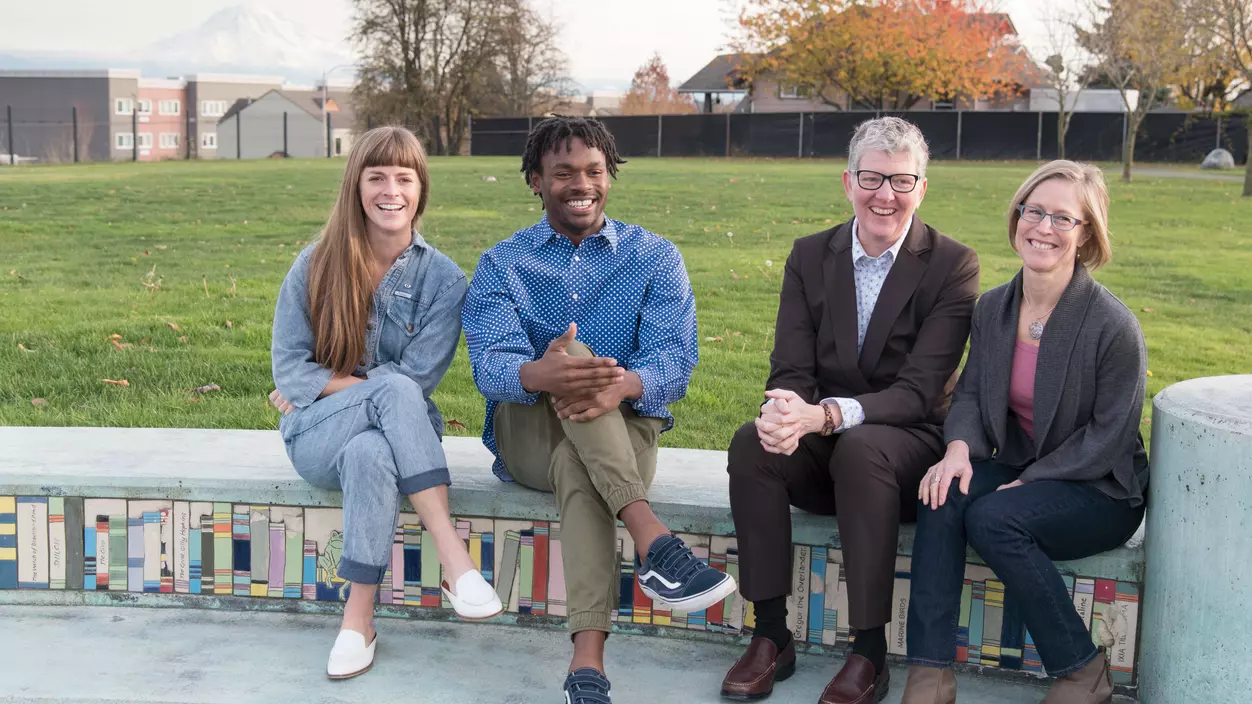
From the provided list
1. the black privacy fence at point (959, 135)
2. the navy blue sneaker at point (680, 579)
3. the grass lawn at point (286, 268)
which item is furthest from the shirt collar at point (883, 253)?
the black privacy fence at point (959, 135)

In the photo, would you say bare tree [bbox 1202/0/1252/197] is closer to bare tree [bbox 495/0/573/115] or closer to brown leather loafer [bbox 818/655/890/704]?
brown leather loafer [bbox 818/655/890/704]

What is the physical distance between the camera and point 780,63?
38.3 m

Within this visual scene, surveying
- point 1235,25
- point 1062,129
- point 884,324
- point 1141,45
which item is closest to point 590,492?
point 884,324

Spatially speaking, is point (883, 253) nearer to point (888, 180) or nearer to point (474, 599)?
point (888, 180)

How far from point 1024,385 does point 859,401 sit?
16.3 inches

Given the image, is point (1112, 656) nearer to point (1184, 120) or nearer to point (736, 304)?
point (736, 304)

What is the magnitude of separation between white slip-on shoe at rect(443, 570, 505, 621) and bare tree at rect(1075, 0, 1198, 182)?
1958cm

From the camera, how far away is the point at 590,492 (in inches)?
120

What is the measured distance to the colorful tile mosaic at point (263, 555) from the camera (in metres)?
3.36

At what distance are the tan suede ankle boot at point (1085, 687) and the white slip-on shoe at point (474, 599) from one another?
135cm

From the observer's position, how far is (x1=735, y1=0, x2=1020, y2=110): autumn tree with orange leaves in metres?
36.6

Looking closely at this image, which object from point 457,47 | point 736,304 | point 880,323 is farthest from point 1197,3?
point 457,47

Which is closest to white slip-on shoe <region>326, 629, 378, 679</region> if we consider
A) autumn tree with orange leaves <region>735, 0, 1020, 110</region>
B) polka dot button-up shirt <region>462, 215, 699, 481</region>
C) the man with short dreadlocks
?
the man with short dreadlocks

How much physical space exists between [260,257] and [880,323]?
731 cm
